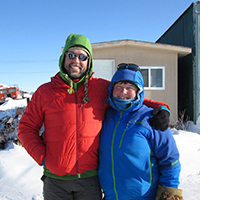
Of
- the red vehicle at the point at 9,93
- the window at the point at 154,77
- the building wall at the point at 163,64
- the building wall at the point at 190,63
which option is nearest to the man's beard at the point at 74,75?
the building wall at the point at 163,64

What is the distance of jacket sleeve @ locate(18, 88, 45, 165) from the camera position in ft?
6.11

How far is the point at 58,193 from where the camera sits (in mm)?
1884

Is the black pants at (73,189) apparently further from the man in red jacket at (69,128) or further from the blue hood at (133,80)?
the blue hood at (133,80)

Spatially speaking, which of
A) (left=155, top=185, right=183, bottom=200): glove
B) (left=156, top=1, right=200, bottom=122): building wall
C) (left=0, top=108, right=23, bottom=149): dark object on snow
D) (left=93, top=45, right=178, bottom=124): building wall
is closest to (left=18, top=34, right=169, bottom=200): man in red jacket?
(left=155, top=185, right=183, bottom=200): glove

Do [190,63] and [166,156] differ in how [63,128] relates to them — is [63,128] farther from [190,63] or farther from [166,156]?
[190,63]

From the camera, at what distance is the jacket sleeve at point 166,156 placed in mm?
1684

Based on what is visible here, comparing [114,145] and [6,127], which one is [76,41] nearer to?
[114,145]

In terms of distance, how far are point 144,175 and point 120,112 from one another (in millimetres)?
598

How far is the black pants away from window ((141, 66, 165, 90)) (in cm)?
755

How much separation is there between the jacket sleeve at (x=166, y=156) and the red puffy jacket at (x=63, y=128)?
0.42m

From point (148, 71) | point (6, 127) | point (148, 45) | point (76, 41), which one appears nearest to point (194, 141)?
point (148, 71)

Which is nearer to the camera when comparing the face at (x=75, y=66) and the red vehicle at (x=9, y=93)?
the face at (x=75, y=66)

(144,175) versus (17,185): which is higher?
(144,175)

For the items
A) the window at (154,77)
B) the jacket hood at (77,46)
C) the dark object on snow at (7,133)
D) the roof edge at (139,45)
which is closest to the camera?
the jacket hood at (77,46)
